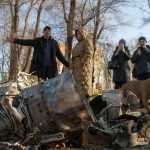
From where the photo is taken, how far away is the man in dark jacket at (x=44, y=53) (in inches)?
377

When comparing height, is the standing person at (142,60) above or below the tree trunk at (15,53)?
below

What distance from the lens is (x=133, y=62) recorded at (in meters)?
10.5

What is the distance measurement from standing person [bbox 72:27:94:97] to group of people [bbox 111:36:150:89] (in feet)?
3.58

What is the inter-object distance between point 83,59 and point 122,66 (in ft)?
5.06

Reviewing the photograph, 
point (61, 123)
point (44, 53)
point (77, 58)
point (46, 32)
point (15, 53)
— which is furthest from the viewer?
point (15, 53)

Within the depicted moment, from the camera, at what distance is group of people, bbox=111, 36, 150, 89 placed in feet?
33.4

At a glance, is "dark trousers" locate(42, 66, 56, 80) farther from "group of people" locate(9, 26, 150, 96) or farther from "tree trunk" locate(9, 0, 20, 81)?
"tree trunk" locate(9, 0, 20, 81)

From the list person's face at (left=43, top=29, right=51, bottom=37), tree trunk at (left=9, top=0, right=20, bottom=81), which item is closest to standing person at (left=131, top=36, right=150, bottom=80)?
person's face at (left=43, top=29, right=51, bottom=37)

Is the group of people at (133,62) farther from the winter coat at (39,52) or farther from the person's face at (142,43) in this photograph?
the winter coat at (39,52)

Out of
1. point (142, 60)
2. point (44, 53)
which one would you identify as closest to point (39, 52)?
point (44, 53)

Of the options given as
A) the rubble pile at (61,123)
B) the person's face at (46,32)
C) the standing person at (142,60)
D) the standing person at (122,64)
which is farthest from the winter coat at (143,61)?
the rubble pile at (61,123)

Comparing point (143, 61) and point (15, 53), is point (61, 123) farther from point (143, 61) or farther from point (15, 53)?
point (15, 53)

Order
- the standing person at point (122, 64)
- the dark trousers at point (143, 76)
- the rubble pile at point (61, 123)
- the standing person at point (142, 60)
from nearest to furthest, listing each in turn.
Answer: the rubble pile at point (61, 123), the standing person at point (142, 60), the dark trousers at point (143, 76), the standing person at point (122, 64)

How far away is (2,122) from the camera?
6.71 metres
